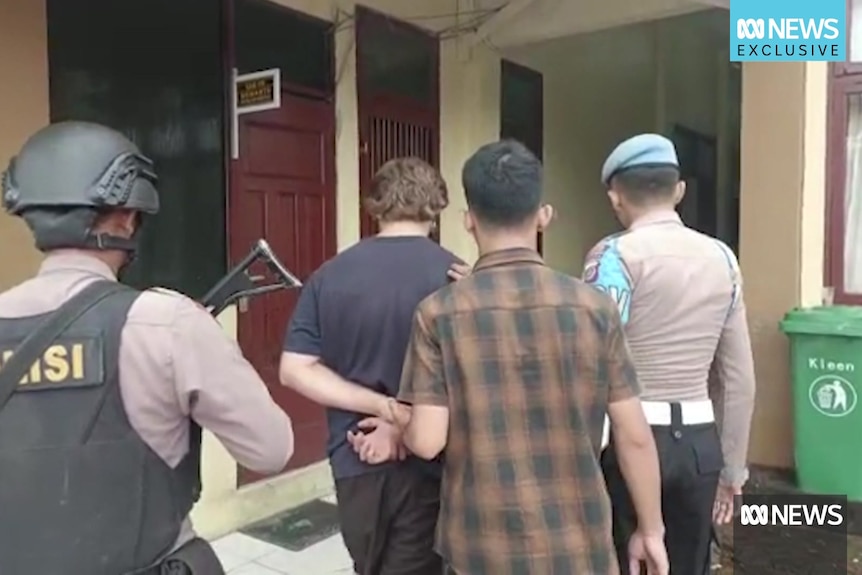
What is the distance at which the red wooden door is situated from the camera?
13.1 ft

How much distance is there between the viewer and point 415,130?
17.0 ft

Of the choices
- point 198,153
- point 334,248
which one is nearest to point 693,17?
point 334,248

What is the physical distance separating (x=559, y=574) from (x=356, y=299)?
0.81 m

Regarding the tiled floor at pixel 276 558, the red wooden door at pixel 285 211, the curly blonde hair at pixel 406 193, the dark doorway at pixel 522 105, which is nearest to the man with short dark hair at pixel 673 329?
the curly blonde hair at pixel 406 193

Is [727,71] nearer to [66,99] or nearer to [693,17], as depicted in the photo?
[693,17]

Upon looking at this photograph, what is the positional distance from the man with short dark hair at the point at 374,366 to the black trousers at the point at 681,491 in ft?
1.62

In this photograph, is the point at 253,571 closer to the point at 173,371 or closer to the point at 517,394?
the point at 517,394

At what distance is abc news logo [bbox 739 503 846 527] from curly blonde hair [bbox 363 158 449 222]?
2.76 meters

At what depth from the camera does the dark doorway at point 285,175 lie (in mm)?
3984

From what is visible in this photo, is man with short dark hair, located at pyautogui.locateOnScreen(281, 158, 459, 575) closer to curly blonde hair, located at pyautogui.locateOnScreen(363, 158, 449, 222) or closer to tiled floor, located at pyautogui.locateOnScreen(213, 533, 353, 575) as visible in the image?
curly blonde hair, located at pyautogui.locateOnScreen(363, 158, 449, 222)

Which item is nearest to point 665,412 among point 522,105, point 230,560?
point 230,560

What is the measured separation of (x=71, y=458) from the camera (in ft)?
4.09

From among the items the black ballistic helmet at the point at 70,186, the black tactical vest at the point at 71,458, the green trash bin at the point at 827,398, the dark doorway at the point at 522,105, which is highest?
the dark doorway at the point at 522,105

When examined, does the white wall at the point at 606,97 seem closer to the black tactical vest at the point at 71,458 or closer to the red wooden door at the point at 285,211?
the red wooden door at the point at 285,211
